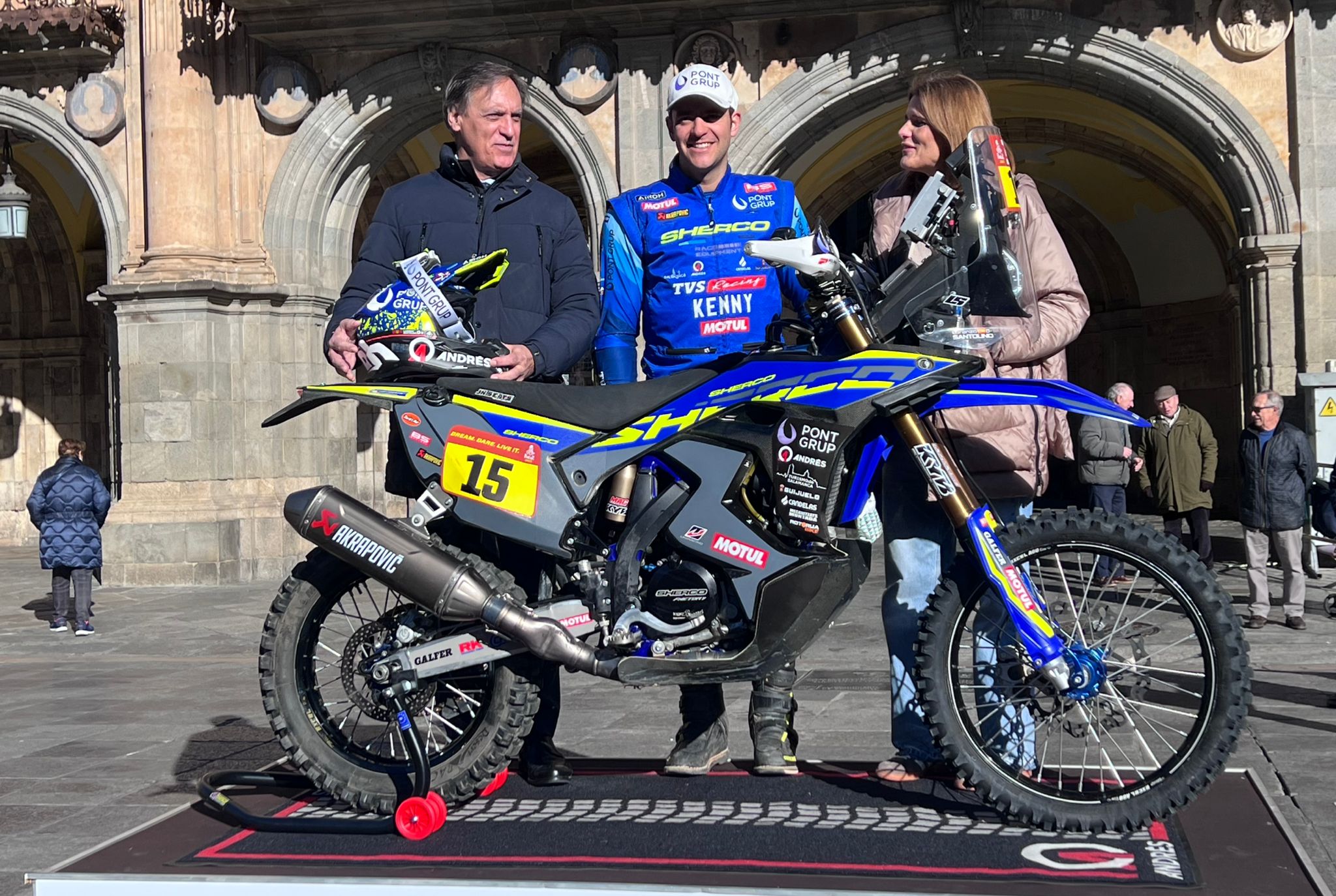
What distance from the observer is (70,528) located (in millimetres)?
10297

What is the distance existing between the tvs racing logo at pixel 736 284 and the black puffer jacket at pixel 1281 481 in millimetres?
6190

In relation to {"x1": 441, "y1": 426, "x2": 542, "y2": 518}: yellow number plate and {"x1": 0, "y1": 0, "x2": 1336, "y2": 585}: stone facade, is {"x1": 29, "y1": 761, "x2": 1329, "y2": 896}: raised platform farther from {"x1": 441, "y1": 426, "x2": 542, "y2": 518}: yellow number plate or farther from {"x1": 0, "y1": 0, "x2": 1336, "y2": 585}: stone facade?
{"x1": 0, "y1": 0, "x2": 1336, "y2": 585}: stone facade

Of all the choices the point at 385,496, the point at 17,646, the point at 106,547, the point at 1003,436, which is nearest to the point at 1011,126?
the point at 385,496

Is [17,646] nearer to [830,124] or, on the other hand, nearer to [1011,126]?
[830,124]

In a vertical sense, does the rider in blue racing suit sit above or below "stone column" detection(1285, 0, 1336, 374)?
below

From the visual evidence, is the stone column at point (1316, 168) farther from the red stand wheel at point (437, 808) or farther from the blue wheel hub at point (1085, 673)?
the red stand wheel at point (437, 808)

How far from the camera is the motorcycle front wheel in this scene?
10.8 feet

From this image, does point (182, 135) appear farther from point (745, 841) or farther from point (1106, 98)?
point (745, 841)

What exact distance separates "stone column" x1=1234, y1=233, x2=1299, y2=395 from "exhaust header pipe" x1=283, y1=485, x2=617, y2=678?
9.96 m

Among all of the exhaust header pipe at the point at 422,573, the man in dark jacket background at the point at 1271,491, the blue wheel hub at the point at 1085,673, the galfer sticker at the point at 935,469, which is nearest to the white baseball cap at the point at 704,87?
the galfer sticker at the point at 935,469

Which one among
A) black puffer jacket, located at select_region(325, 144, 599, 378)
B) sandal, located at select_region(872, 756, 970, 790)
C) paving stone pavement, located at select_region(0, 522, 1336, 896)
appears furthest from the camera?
paving stone pavement, located at select_region(0, 522, 1336, 896)

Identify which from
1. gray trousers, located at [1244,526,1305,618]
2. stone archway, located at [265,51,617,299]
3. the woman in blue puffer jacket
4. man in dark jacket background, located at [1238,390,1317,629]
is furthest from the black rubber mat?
stone archway, located at [265,51,617,299]

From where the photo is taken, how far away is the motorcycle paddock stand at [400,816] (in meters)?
3.44

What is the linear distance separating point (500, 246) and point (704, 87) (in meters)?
0.70
